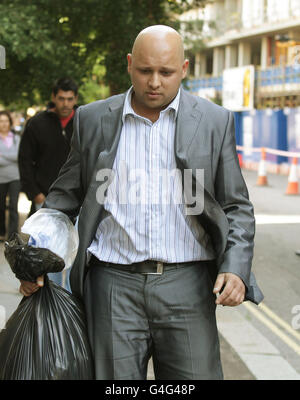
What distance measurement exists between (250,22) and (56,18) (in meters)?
40.0

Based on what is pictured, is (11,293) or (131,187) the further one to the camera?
(11,293)

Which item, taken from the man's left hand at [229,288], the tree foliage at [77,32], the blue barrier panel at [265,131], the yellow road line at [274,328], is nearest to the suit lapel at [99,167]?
the man's left hand at [229,288]

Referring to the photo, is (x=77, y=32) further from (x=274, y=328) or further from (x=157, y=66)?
(x=157, y=66)

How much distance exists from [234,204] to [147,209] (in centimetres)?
32

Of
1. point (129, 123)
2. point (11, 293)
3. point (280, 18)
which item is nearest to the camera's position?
point (129, 123)

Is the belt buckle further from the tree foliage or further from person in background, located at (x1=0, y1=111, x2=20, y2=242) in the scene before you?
person in background, located at (x1=0, y1=111, x2=20, y2=242)

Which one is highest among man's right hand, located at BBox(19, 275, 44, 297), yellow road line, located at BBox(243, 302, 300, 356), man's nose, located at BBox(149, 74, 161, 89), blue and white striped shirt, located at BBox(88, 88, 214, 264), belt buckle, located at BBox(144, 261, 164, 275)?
man's nose, located at BBox(149, 74, 161, 89)

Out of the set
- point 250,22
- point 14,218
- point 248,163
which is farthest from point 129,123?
point 250,22

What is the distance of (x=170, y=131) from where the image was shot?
8.39 feet

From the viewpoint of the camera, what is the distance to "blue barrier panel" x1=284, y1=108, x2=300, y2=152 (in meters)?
22.8

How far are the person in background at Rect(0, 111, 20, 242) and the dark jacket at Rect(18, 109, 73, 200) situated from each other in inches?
140

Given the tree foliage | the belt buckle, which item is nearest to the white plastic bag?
the belt buckle

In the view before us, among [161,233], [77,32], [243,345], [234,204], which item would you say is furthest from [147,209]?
[77,32]

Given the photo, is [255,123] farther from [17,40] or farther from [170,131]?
[170,131]
